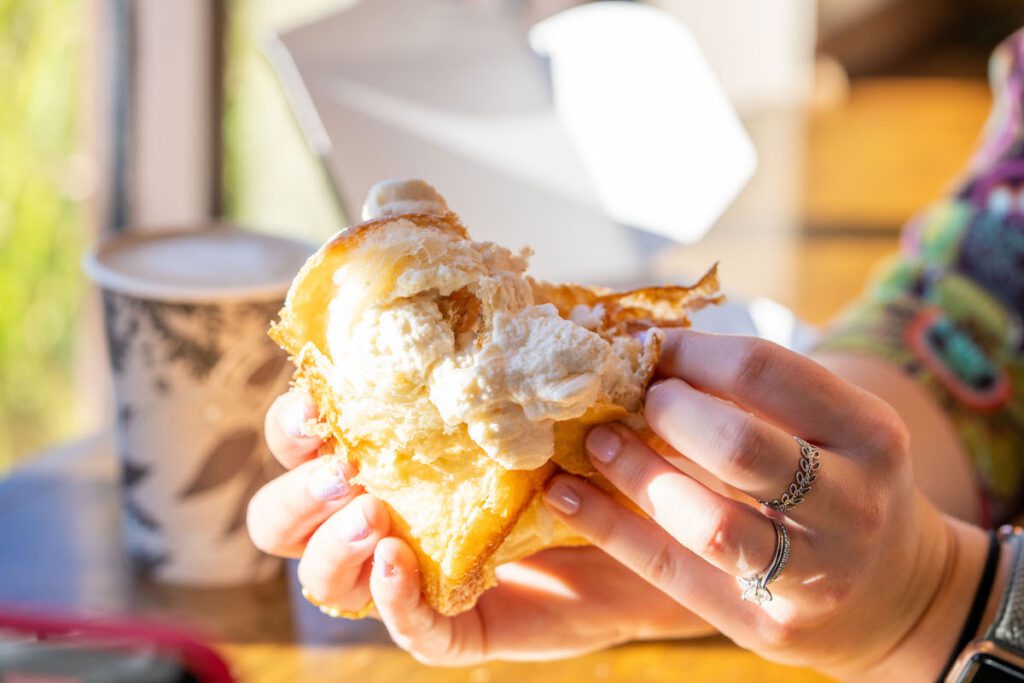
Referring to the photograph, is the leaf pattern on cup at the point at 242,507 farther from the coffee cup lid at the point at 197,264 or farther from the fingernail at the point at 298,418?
the fingernail at the point at 298,418

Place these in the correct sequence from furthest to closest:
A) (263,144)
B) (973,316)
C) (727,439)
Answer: (263,144) → (973,316) → (727,439)

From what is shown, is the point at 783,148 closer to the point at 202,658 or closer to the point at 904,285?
the point at 904,285

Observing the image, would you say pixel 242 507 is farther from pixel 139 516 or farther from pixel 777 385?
pixel 777 385

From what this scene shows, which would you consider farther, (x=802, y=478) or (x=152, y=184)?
(x=152, y=184)

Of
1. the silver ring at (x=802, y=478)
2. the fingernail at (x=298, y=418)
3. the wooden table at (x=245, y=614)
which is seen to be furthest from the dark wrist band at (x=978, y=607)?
the fingernail at (x=298, y=418)

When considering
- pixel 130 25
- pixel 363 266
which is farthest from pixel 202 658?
pixel 130 25

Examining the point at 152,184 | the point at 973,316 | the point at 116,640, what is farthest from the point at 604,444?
the point at 152,184

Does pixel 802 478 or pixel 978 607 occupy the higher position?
pixel 802 478
